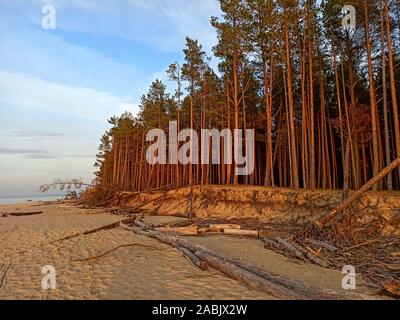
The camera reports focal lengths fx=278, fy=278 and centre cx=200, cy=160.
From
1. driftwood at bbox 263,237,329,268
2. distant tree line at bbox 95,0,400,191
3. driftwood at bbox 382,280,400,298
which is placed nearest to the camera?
driftwood at bbox 382,280,400,298

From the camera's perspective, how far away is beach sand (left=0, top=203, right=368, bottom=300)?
5884 millimetres

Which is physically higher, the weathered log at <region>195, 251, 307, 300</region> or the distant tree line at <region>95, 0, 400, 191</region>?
the distant tree line at <region>95, 0, 400, 191</region>

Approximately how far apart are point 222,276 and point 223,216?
11333 millimetres

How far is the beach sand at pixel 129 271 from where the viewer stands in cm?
588

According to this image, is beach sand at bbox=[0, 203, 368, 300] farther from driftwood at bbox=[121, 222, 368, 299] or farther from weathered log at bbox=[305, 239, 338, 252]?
weathered log at bbox=[305, 239, 338, 252]

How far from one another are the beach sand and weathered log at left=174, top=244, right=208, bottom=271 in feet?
0.54

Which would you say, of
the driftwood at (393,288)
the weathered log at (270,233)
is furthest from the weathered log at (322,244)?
the driftwood at (393,288)

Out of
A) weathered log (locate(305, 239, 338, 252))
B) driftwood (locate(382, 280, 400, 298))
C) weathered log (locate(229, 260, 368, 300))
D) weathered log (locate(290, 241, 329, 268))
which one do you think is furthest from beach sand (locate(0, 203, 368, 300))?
weathered log (locate(305, 239, 338, 252))

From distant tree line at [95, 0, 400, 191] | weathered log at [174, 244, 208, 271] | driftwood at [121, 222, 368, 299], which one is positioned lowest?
weathered log at [174, 244, 208, 271]

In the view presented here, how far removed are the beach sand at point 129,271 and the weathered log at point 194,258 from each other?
16 centimetres
